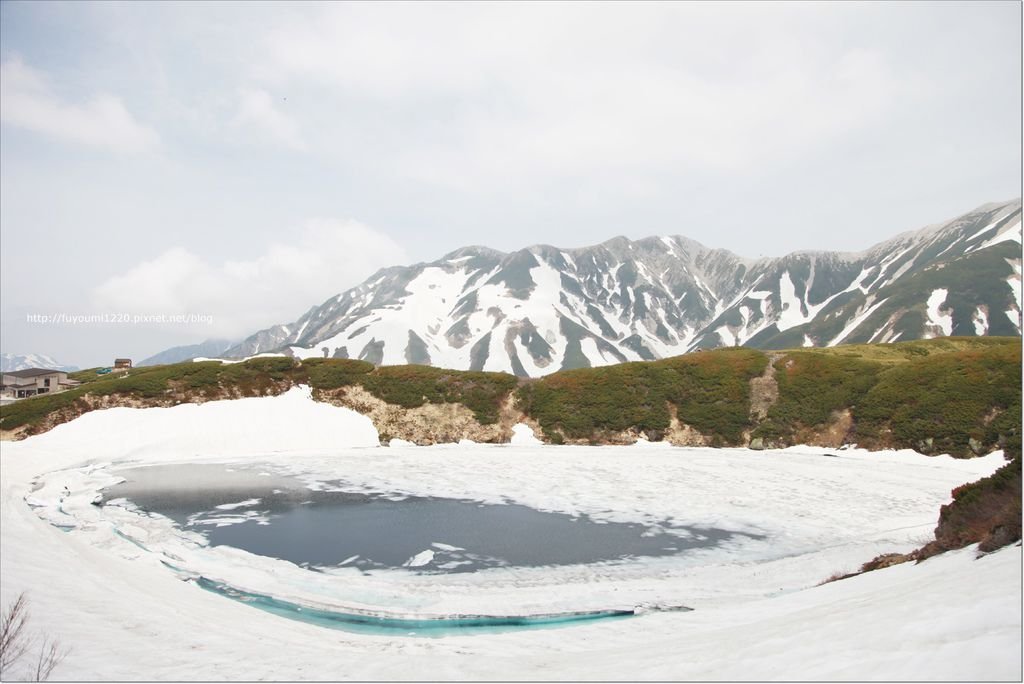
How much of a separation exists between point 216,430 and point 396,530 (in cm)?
3628

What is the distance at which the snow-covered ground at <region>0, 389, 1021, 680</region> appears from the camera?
7.38m

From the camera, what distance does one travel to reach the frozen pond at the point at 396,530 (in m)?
19.0

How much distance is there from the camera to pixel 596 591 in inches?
613

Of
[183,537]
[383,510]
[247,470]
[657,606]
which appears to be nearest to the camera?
[657,606]

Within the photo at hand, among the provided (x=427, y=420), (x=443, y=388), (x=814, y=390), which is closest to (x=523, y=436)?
(x=427, y=420)

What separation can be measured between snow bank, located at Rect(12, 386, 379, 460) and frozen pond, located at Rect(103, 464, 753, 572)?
57.4 feet

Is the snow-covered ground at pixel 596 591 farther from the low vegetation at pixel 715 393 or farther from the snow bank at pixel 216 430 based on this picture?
the snow bank at pixel 216 430

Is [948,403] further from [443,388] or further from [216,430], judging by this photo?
[216,430]

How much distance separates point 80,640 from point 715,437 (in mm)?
50502

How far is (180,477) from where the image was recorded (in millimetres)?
35812

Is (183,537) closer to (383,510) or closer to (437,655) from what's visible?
(383,510)

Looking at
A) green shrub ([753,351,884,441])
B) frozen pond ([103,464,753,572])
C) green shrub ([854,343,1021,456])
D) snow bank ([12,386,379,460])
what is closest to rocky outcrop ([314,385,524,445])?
snow bank ([12,386,379,460])

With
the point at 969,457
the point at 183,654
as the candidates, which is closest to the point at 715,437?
the point at 969,457

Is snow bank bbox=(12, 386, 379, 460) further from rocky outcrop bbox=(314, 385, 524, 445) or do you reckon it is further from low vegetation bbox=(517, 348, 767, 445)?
low vegetation bbox=(517, 348, 767, 445)
